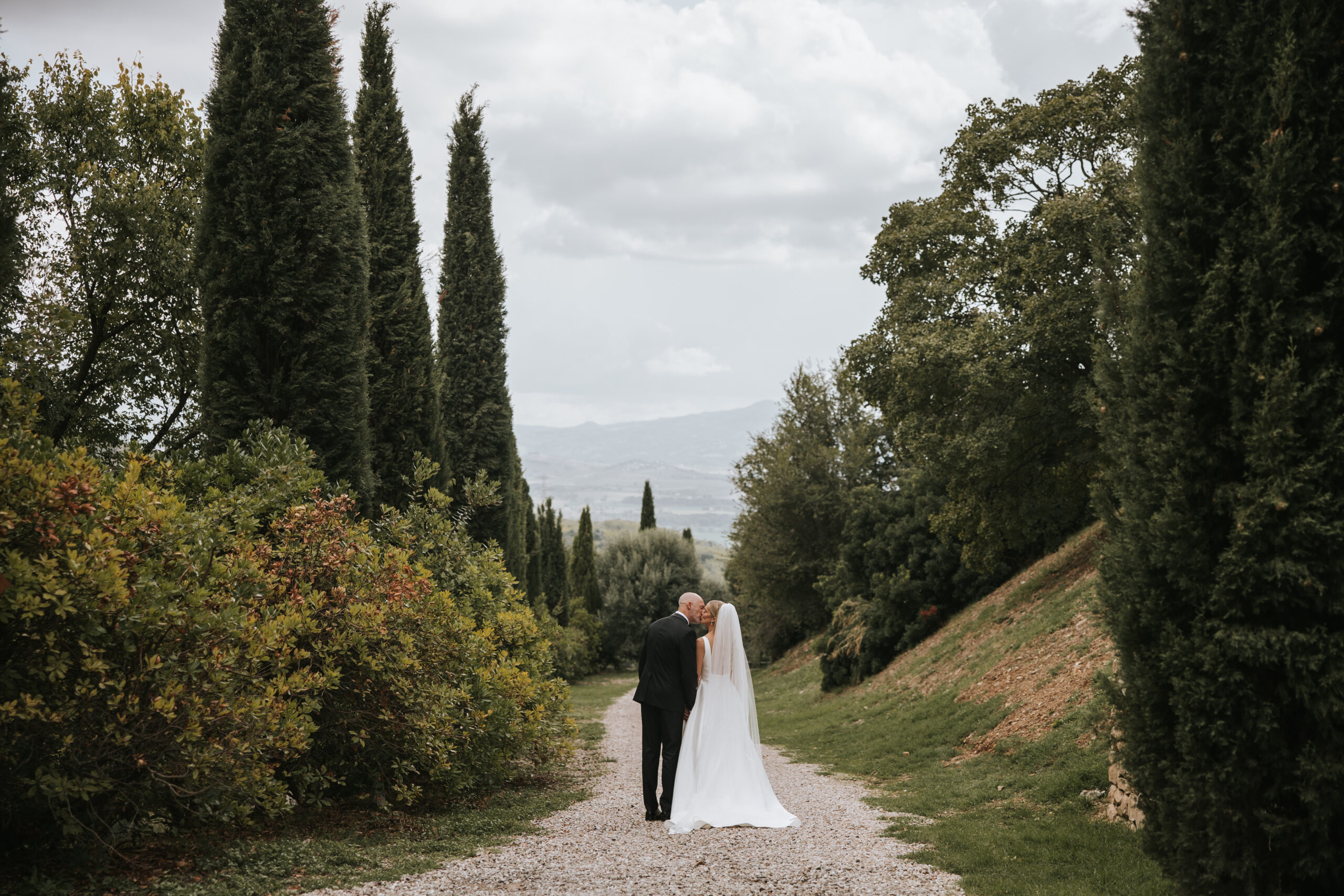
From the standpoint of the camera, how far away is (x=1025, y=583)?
1819 centimetres

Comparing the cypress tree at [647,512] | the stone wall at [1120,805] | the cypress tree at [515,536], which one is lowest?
the stone wall at [1120,805]

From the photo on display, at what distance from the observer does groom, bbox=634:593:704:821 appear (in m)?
7.81

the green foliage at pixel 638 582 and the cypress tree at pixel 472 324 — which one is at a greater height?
the cypress tree at pixel 472 324

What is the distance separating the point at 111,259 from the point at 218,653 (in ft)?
33.5

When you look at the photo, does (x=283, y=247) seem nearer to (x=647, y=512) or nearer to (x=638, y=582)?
(x=638, y=582)

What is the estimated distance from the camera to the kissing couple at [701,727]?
7586 millimetres

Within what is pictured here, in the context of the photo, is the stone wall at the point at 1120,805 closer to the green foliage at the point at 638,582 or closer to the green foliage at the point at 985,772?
the green foliage at the point at 985,772

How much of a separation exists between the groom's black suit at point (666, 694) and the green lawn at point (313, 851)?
47.3 inches

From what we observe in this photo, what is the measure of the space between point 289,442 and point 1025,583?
1539 centimetres

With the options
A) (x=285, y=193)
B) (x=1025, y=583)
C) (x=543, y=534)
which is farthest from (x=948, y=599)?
(x=543, y=534)

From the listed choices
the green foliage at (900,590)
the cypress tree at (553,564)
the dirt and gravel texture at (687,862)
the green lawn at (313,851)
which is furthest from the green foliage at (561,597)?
the dirt and gravel texture at (687,862)

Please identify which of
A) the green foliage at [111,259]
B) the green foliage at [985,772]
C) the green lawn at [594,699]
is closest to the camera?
the green foliage at [985,772]

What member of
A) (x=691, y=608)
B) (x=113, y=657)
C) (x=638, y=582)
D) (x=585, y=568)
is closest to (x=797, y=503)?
(x=638, y=582)

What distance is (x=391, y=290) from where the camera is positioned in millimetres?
13344
